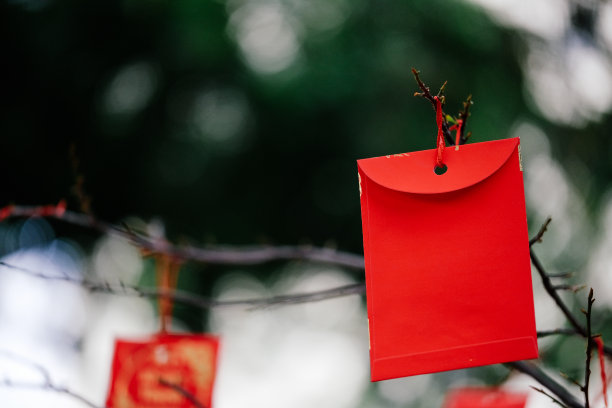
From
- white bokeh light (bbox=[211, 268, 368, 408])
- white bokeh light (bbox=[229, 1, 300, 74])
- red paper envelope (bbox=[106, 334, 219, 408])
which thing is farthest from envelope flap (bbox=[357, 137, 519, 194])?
white bokeh light (bbox=[211, 268, 368, 408])

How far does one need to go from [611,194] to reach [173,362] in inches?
62.3

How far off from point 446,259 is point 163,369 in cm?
51

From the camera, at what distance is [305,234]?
1853mm

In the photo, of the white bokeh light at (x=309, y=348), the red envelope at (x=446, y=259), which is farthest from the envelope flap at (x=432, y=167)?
the white bokeh light at (x=309, y=348)

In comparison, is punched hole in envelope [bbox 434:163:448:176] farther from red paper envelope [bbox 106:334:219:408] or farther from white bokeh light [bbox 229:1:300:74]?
white bokeh light [bbox 229:1:300:74]

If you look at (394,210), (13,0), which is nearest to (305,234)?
(13,0)

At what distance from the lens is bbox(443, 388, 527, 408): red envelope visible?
0.78 meters

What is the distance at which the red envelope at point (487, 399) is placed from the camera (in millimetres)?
779

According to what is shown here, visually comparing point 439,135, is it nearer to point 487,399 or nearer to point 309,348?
point 487,399

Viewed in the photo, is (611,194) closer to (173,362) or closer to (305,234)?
(305,234)

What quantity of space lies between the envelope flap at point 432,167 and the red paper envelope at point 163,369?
1.47 ft

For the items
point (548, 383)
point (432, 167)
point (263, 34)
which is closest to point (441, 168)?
point (432, 167)

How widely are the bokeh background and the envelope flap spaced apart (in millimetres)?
1260

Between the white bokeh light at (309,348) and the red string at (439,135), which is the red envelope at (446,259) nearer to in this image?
the red string at (439,135)
